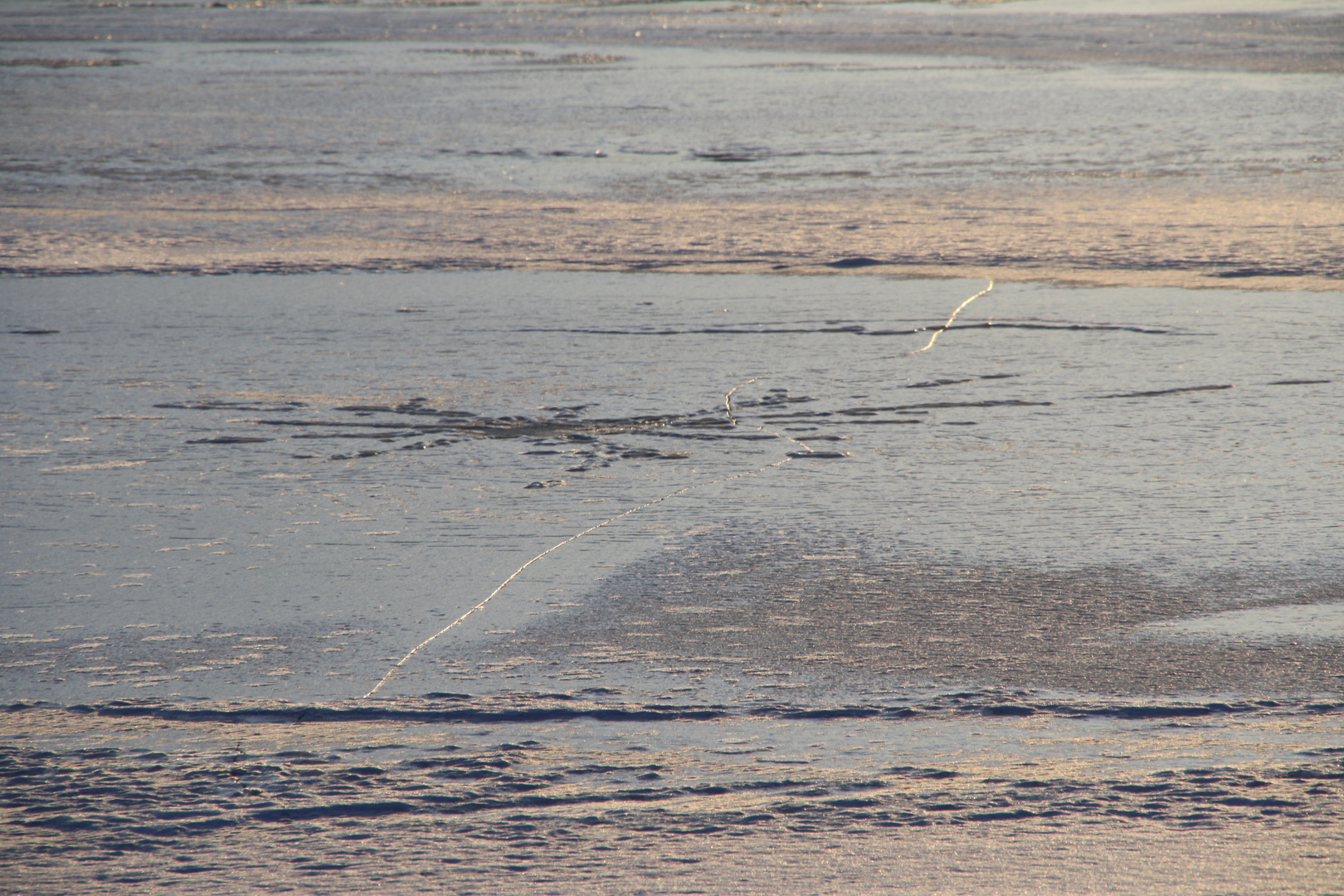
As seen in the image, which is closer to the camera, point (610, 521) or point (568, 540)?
Result: point (568, 540)

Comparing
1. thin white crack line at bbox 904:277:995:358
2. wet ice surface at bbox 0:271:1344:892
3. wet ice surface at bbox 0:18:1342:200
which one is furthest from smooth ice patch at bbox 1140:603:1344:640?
wet ice surface at bbox 0:18:1342:200

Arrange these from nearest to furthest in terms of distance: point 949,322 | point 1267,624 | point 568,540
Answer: point 1267,624 → point 568,540 → point 949,322

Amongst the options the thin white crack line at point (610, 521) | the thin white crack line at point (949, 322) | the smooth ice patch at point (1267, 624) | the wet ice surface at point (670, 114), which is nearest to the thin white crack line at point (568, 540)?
the thin white crack line at point (610, 521)

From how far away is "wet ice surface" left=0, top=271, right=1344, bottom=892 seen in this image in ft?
7.20

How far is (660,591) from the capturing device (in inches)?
115

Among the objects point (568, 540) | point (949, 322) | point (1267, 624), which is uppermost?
point (949, 322)

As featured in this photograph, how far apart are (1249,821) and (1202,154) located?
23.0 feet

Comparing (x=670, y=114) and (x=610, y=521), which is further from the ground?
(x=670, y=114)

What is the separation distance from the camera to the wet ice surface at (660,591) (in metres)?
2.19

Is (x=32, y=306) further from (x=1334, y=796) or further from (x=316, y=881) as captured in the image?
(x=1334, y=796)

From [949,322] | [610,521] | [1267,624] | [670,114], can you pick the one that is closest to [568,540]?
[610,521]

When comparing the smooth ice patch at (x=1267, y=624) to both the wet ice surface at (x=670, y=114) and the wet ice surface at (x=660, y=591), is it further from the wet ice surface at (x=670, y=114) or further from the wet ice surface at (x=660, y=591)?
the wet ice surface at (x=670, y=114)

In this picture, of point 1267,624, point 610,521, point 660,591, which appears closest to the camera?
point 1267,624

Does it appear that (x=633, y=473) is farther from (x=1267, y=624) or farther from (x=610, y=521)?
(x=1267, y=624)
